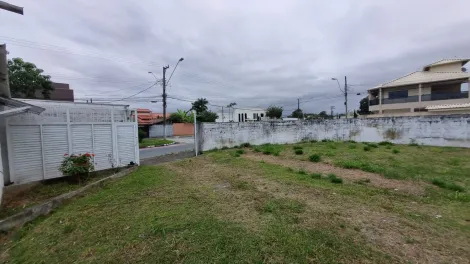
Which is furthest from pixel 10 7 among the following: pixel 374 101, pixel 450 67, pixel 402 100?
pixel 450 67

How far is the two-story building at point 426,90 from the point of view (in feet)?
75.5

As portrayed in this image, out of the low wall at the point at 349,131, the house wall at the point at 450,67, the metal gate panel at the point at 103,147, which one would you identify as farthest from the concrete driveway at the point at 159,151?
the house wall at the point at 450,67

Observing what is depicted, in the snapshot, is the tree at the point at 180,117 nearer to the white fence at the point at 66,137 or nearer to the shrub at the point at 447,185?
the white fence at the point at 66,137

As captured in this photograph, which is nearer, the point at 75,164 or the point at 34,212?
the point at 34,212

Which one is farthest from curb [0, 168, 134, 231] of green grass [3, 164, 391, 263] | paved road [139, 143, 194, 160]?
paved road [139, 143, 194, 160]

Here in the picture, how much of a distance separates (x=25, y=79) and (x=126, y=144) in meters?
15.5

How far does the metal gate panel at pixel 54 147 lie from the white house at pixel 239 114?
115ft

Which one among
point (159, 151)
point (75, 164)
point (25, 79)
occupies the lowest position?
point (159, 151)

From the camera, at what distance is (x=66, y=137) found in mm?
6445

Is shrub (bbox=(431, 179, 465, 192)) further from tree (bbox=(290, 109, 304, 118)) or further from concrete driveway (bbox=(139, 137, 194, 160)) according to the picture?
tree (bbox=(290, 109, 304, 118))

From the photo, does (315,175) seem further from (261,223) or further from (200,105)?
(200,105)

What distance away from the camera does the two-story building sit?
23016 mm

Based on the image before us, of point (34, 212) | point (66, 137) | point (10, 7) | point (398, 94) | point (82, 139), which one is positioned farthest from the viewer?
point (398, 94)

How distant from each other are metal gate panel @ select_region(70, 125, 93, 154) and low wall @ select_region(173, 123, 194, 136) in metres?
24.9
